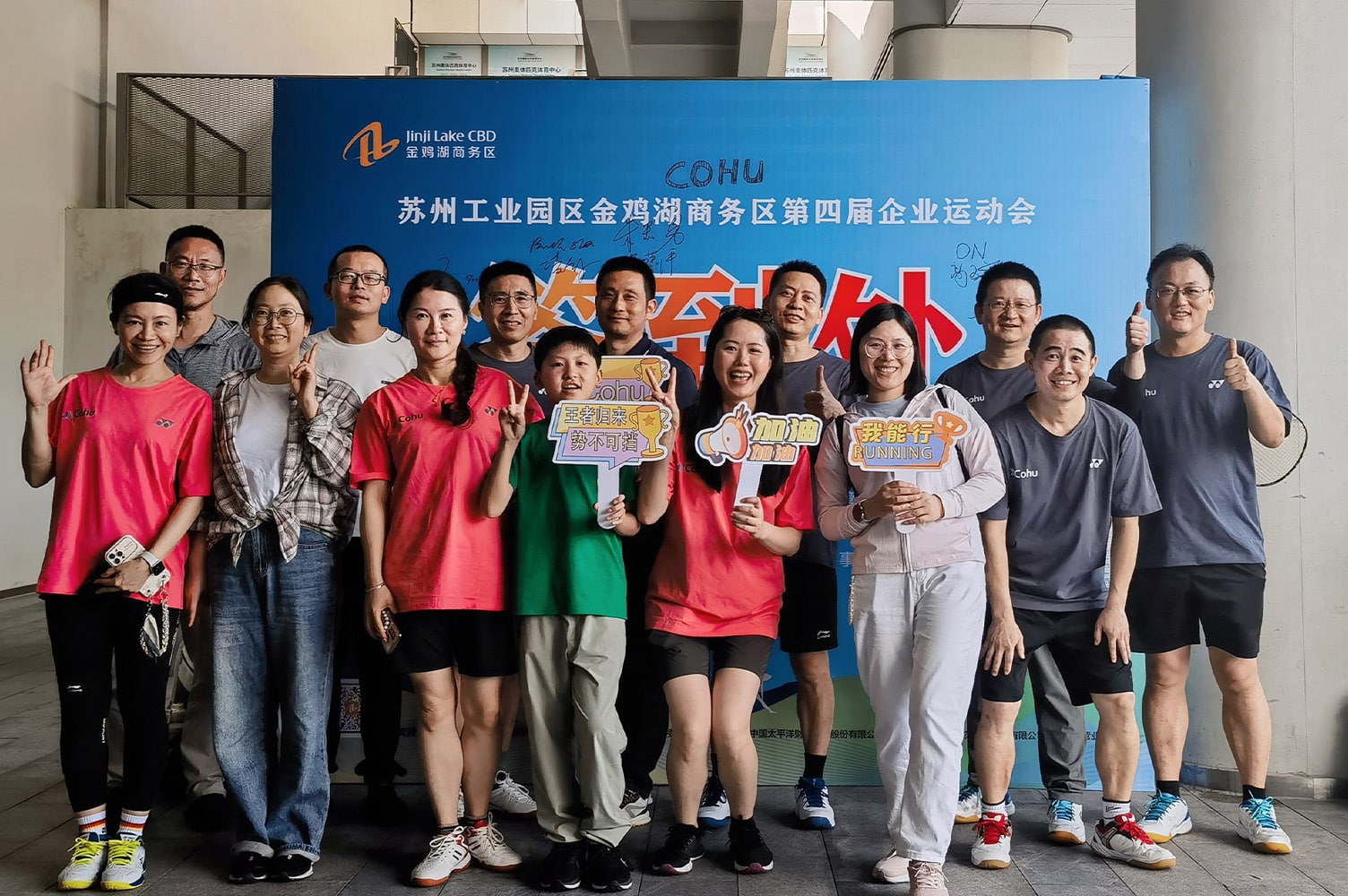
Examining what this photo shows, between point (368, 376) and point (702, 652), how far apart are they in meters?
1.37

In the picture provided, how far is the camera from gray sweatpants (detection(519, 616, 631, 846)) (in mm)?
2586

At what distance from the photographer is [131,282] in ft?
8.68

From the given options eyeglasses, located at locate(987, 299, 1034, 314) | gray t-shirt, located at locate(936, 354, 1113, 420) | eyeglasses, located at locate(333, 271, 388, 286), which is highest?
eyeglasses, located at locate(333, 271, 388, 286)

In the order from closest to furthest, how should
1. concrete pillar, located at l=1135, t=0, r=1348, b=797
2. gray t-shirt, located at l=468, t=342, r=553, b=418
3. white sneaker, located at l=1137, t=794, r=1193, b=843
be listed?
1. white sneaker, located at l=1137, t=794, r=1193, b=843
2. gray t-shirt, located at l=468, t=342, r=553, b=418
3. concrete pillar, located at l=1135, t=0, r=1348, b=797

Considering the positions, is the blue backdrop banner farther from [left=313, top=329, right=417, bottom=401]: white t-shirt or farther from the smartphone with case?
the smartphone with case

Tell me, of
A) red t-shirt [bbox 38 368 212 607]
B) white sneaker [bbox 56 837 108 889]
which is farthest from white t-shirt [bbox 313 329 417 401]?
white sneaker [bbox 56 837 108 889]

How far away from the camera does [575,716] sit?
262 centimetres

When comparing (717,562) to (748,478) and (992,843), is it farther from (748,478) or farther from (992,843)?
(992,843)

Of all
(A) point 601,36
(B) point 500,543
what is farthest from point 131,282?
(A) point 601,36

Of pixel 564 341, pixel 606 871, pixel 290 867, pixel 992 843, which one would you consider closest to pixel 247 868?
pixel 290 867

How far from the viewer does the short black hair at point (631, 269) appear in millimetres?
3273

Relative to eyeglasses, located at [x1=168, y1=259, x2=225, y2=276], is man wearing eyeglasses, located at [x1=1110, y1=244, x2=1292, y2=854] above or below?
below

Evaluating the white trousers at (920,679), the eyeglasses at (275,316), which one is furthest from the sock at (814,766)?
the eyeglasses at (275,316)

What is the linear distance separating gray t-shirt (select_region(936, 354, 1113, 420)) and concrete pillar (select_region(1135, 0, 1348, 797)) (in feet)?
2.13
